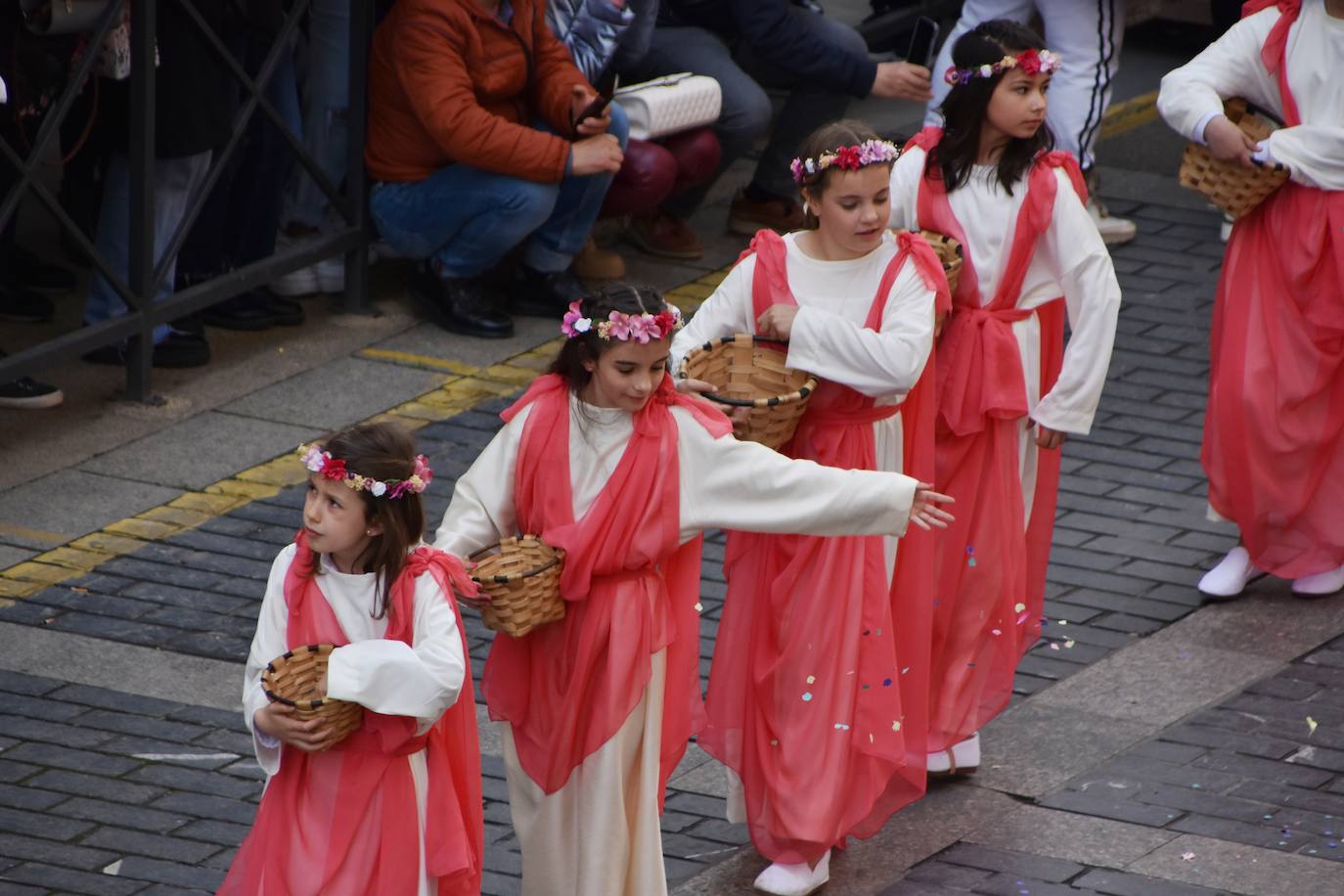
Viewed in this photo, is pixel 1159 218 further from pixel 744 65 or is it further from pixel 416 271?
pixel 416 271

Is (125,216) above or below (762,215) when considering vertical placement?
above

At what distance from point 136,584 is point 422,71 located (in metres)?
2.77

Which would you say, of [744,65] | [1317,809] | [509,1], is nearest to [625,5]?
[509,1]

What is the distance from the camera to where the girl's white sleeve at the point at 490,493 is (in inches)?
186

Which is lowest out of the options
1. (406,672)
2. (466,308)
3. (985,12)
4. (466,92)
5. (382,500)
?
(466,308)

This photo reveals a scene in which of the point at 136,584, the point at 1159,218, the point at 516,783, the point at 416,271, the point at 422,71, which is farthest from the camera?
the point at 1159,218

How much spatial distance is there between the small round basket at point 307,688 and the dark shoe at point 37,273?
5.16m

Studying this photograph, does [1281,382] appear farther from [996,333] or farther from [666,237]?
[666,237]

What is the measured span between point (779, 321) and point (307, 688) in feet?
5.30

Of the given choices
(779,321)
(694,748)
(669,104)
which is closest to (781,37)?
(669,104)

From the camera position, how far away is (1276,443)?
7.20 m

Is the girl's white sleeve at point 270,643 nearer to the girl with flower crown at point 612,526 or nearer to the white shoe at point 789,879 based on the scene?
the girl with flower crown at point 612,526

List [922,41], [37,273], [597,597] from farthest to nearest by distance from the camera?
[922,41] < [37,273] < [597,597]

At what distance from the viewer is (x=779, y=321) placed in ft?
17.3
